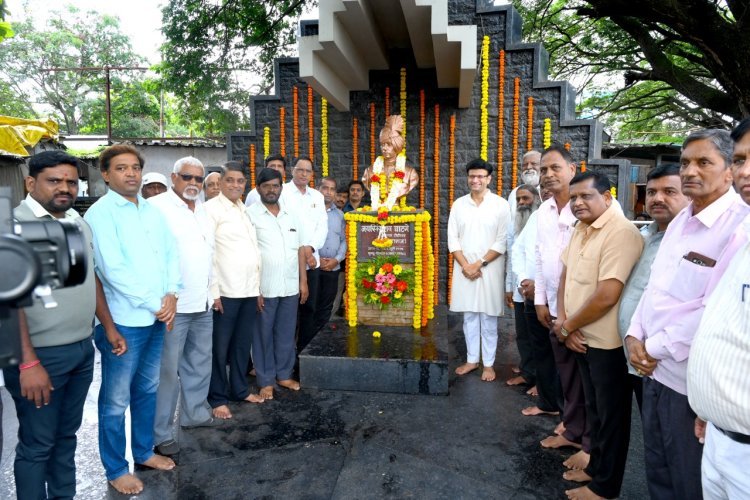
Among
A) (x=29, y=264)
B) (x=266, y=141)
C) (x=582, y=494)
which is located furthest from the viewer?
(x=266, y=141)

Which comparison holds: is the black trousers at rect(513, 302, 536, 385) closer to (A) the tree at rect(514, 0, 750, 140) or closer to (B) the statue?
(B) the statue

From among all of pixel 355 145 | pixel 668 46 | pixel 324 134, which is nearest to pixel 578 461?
pixel 355 145

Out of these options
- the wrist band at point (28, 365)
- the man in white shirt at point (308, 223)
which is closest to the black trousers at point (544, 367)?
the man in white shirt at point (308, 223)

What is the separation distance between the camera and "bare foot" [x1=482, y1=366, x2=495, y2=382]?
→ 4527 millimetres

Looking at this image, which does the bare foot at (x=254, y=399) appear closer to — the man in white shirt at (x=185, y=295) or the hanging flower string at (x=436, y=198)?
the man in white shirt at (x=185, y=295)

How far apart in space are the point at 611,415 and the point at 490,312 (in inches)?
79.3

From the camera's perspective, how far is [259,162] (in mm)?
8055

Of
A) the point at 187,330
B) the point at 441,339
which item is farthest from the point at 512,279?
the point at 187,330

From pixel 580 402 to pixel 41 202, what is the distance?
3.43 meters

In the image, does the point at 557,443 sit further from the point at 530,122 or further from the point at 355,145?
the point at 355,145

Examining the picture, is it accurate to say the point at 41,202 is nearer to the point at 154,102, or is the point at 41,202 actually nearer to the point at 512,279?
Answer: the point at 512,279

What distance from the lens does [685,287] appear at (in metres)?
1.98

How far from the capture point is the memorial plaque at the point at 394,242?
17.0ft

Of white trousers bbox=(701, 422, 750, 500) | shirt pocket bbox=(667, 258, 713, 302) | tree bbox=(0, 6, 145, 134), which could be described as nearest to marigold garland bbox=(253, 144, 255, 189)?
shirt pocket bbox=(667, 258, 713, 302)
